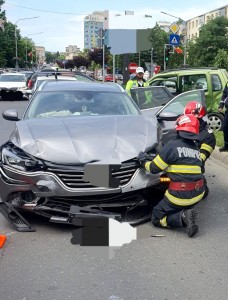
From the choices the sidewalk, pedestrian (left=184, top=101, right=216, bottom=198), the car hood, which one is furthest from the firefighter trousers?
the sidewalk

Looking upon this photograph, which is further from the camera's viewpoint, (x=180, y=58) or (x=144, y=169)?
(x=180, y=58)

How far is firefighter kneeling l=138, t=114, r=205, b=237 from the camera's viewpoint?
496cm

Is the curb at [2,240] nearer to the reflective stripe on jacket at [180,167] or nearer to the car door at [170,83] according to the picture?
the reflective stripe on jacket at [180,167]

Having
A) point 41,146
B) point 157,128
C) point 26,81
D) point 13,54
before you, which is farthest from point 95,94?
point 13,54

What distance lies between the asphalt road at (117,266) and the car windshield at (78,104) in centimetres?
168

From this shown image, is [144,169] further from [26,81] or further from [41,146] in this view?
[26,81]

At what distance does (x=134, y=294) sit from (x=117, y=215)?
→ 1324 mm

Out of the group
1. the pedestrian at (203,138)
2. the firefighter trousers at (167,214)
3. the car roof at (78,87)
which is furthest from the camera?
the car roof at (78,87)

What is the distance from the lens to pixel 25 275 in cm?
396

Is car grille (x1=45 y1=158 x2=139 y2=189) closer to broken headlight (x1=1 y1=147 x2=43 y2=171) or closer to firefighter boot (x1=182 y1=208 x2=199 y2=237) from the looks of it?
broken headlight (x1=1 y1=147 x2=43 y2=171)

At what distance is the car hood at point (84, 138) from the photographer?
16.0 ft

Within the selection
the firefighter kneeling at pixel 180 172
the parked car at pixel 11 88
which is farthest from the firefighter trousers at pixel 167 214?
the parked car at pixel 11 88

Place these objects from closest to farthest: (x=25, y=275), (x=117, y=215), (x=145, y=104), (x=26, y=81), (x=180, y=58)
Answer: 1. (x=25, y=275)
2. (x=117, y=215)
3. (x=145, y=104)
4. (x=26, y=81)
5. (x=180, y=58)

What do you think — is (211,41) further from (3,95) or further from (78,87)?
(78,87)
